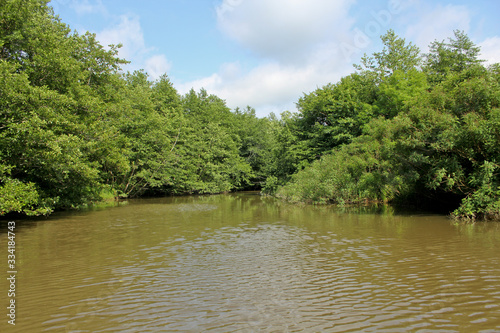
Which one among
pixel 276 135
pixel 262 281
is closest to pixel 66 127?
pixel 262 281

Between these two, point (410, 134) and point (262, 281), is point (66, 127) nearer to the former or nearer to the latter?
point (262, 281)

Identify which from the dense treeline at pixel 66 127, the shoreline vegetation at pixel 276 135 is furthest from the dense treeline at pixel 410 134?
the dense treeline at pixel 66 127

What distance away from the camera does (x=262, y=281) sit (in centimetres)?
786

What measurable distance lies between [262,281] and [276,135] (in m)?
A: 35.9

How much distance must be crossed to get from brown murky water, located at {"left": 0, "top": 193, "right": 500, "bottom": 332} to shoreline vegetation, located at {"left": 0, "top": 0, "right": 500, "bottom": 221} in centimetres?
365

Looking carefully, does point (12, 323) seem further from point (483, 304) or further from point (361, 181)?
point (361, 181)

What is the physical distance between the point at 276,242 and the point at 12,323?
8.36m

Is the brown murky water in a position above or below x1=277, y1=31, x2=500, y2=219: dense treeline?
below

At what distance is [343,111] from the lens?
37344 mm

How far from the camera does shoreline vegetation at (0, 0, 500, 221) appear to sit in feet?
50.3

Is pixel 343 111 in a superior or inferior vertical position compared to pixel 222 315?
superior

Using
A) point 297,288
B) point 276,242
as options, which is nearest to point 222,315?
point 297,288

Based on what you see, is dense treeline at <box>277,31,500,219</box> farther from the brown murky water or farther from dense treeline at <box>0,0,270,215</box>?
dense treeline at <box>0,0,270,215</box>

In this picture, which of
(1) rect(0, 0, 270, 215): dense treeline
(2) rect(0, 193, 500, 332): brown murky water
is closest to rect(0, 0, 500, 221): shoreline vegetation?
(1) rect(0, 0, 270, 215): dense treeline
